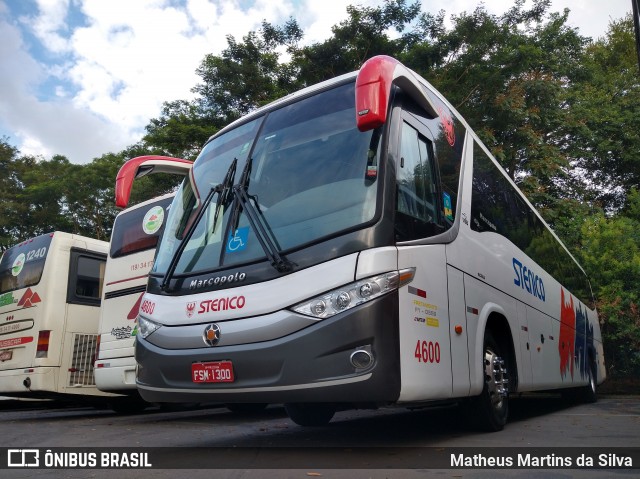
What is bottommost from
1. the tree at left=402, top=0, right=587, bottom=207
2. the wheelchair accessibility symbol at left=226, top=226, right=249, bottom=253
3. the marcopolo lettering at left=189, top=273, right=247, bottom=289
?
the marcopolo lettering at left=189, top=273, right=247, bottom=289

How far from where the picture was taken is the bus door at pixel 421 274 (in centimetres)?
429

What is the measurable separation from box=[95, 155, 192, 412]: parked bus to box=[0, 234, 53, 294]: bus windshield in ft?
3.95

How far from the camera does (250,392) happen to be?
14.1 feet

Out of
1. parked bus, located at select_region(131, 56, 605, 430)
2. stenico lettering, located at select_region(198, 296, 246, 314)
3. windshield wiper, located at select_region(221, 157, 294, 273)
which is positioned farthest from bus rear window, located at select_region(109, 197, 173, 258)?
stenico lettering, located at select_region(198, 296, 246, 314)

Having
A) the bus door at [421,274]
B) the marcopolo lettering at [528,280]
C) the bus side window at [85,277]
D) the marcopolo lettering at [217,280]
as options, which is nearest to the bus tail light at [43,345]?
the bus side window at [85,277]

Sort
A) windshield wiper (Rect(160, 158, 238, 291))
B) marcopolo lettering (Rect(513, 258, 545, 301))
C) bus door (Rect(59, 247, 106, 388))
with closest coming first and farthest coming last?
windshield wiper (Rect(160, 158, 238, 291))
marcopolo lettering (Rect(513, 258, 545, 301))
bus door (Rect(59, 247, 106, 388))

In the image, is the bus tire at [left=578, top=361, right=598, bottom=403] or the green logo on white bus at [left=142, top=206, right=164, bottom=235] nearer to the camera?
the green logo on white bus at [left=142, top=206, right=164, bottom=235]

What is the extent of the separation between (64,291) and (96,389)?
5.81ft

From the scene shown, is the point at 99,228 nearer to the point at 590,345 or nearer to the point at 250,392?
the point at 590,345

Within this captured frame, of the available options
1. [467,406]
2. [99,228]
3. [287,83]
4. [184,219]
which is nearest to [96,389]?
[184,219]

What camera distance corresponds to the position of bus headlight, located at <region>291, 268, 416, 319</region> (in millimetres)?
4117

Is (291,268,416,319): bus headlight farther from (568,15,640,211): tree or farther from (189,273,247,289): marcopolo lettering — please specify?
(568,15,640,211): tree

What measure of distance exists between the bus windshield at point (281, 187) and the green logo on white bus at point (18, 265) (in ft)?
22.3

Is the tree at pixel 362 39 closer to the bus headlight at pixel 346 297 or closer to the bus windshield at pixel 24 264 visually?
the bus windshield at pixel 24 264
